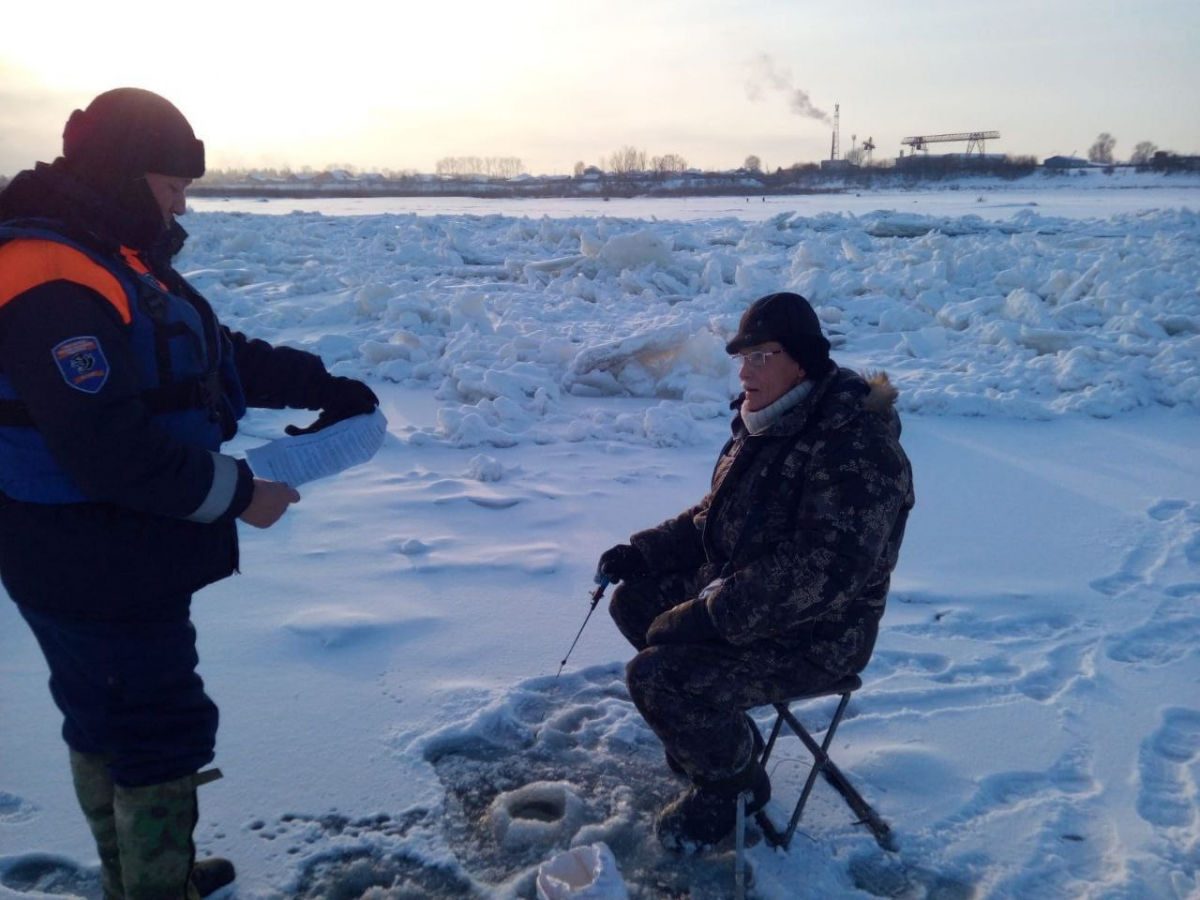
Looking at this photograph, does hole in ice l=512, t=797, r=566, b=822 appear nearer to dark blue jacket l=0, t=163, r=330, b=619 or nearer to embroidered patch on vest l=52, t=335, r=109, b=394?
dark blue jacket l=0, t=163, r=330, b=619

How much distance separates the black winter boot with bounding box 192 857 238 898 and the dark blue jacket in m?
0.82

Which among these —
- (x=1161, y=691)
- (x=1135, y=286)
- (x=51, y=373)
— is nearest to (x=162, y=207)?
(x=51, y=373)

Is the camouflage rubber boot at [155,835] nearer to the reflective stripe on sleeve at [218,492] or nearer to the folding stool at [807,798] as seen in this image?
the reflective stripe on sleeve at [218,492]

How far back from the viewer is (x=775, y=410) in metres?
2.35

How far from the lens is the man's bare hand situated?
1854 mm

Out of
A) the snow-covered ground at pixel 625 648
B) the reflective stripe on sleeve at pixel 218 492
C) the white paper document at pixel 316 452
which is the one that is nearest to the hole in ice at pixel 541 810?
the snow-covered ground at pixel 625 648

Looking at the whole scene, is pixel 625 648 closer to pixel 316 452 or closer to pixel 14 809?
pixel 316 452

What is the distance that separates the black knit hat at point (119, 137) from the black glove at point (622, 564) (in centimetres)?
164

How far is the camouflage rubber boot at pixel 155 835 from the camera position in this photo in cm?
185

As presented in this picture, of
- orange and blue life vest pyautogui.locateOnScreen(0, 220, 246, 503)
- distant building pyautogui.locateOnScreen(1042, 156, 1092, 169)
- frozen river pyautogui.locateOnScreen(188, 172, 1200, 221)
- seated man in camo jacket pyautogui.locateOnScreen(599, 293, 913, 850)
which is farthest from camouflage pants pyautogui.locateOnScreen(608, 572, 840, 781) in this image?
distant building pyautogui.locateOnScreen(1042, 156, 1092, 169)

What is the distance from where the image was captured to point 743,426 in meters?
2.52

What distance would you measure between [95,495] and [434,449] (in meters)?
4.28

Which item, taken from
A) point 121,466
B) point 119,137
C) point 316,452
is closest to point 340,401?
point 316,452

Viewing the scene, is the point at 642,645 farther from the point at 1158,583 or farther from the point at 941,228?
the point at 941,228
